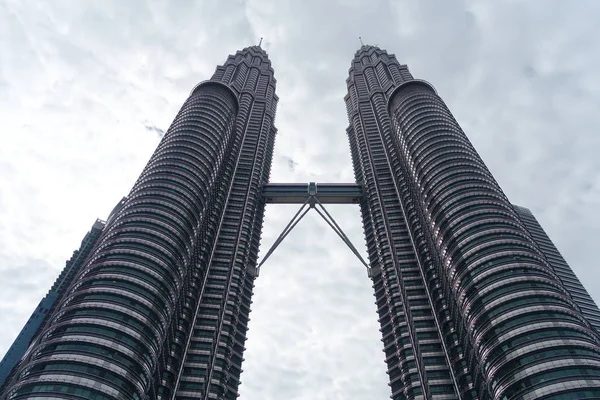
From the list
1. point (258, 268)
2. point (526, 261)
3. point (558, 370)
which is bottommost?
point (558, 370)

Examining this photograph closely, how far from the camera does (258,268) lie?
438ft

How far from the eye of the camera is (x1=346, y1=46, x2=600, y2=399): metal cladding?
231ft

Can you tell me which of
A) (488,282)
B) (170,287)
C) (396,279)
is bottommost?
(488,282)

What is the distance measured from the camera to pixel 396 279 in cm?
11625

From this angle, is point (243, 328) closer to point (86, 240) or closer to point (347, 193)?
point (347, 193)

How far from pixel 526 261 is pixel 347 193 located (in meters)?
74.4

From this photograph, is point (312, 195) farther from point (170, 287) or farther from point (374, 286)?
point (170, 287)

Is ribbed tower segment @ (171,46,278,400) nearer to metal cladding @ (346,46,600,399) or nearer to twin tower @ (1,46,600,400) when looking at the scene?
twin tower @ (1,46,600,400)

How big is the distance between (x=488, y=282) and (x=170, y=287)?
5552 centimetres

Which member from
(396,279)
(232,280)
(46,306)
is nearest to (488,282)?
(396,279)

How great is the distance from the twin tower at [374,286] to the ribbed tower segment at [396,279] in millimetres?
413

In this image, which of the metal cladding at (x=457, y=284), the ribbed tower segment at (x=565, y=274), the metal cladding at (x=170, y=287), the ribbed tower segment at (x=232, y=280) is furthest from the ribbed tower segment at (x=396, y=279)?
the ribbed tower segment at (x=565, y=274)

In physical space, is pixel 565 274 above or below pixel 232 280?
above

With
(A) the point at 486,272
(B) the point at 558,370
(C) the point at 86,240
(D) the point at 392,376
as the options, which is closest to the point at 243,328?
(D) the point at 392,376
